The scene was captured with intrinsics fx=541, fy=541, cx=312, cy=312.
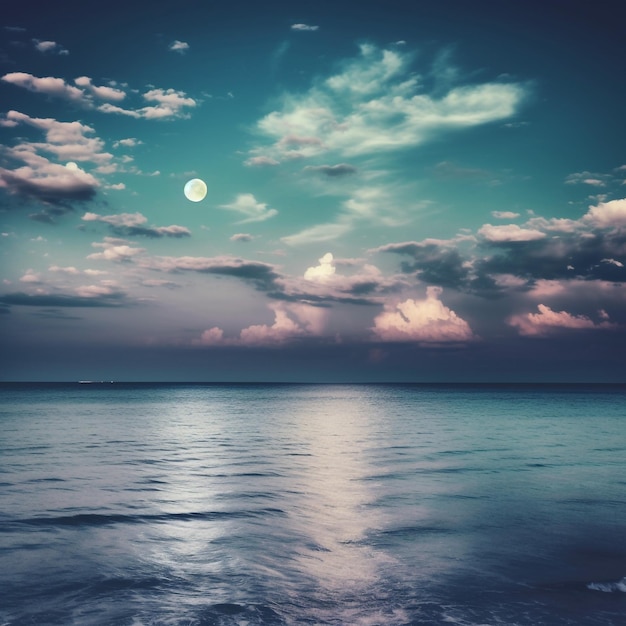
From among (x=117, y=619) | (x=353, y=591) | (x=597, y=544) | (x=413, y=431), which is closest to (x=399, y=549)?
(x=353, y=591)

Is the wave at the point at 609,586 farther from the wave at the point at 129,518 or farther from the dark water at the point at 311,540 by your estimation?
the wave at the point at 129,518

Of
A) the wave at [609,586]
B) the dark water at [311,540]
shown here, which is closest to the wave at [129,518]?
the dark water at [311,540]

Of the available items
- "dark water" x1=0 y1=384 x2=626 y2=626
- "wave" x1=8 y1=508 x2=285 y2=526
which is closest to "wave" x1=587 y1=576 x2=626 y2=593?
"dark water" x1=0 y1=384 x2=626 y2=626

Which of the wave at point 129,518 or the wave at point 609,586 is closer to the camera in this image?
the wave at point 609,586

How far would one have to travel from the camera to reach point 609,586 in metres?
11.4

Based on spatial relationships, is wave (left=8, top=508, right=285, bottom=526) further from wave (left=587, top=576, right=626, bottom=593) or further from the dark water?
wave (left=587, top=576, right=626, bottom=593)

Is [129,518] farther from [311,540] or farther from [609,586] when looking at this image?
[609,586]

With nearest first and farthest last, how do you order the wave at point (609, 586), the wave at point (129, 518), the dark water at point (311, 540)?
the dark water at point (311, 540) < the wave at point (609, 586) < the wave at point (129, 518)

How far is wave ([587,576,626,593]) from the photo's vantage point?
36.9 feet

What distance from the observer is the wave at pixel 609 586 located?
1123cm

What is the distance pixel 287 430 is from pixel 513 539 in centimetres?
3976

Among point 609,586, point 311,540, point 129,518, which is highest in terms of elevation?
point 609,586

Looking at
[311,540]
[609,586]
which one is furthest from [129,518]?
[609,586]

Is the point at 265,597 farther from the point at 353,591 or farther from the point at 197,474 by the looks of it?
the point at 197,474
